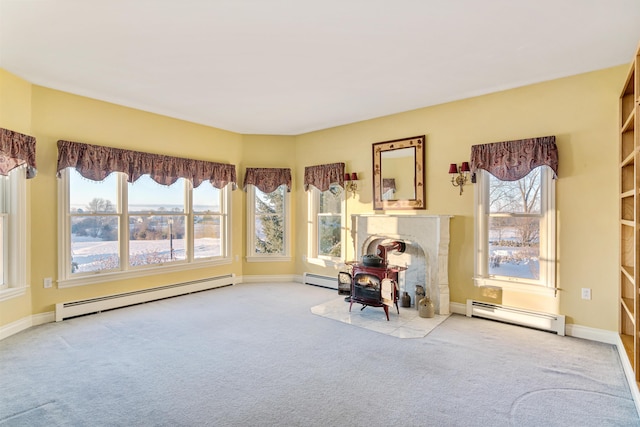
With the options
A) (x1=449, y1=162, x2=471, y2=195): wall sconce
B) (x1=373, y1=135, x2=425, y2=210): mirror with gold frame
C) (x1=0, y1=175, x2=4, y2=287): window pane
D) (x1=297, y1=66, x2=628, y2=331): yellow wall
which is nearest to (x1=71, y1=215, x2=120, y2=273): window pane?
(x1=0, y1=175, x2=4, y2=287): window pane

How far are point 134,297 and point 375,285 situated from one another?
3.52 m

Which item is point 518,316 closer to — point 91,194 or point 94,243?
point 94,243

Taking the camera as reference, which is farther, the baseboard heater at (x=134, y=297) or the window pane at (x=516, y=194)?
the baseboard heater at (x=134, y=297)

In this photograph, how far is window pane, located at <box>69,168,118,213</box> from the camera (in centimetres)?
420

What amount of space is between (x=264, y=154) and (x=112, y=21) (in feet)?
12.1

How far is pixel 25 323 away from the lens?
3.70 meters

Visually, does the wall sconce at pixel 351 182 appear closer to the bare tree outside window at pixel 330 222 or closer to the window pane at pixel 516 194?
the bare tree outside window at pixel 330 222

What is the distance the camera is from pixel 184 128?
17.5 feet

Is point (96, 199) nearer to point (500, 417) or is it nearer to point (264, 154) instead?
point (264, 154)

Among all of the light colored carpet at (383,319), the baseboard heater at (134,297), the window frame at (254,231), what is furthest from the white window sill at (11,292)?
the light colored carpet at (383,319)

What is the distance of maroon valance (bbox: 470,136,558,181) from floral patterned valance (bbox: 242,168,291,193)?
3.33 meters

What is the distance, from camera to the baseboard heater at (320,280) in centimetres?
572

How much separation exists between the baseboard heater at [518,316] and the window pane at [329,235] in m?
2.39

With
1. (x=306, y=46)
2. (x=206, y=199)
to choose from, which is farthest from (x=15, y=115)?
(x=306, y=46)
